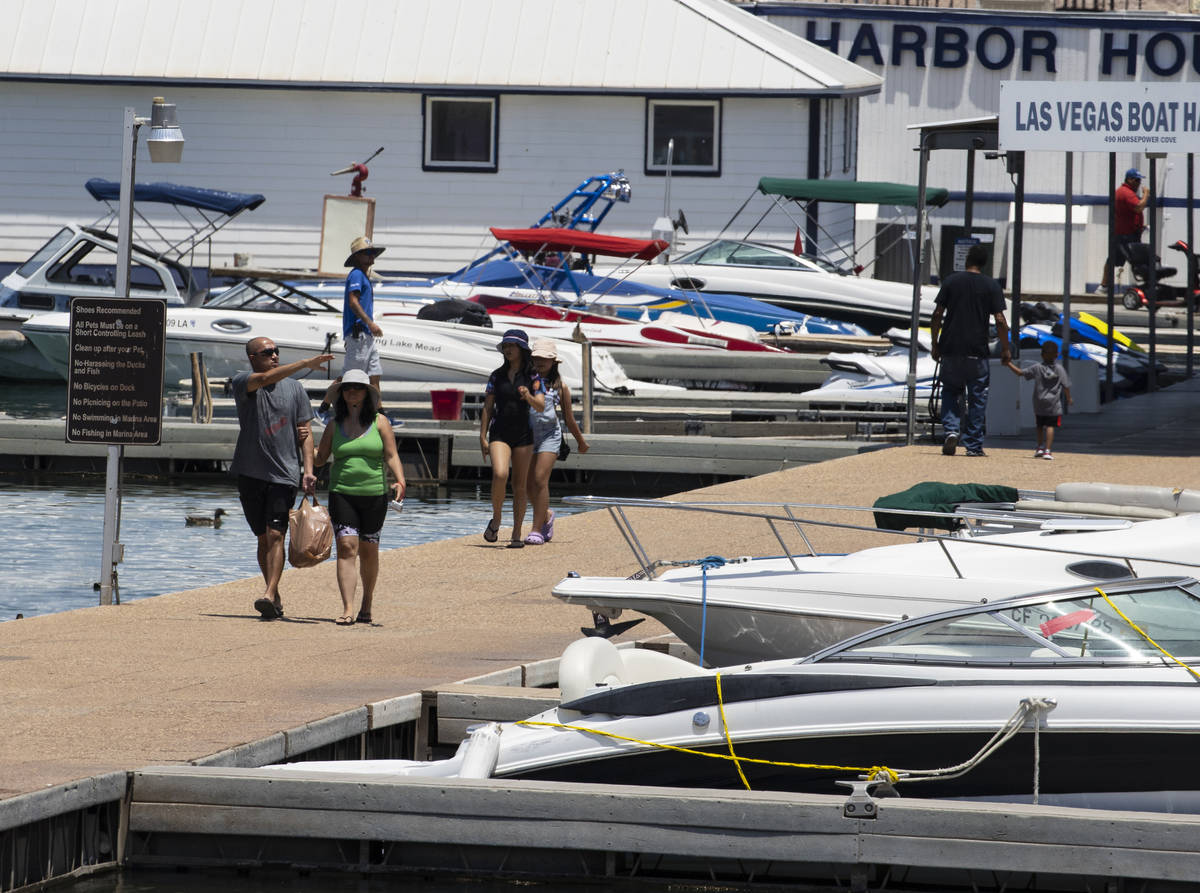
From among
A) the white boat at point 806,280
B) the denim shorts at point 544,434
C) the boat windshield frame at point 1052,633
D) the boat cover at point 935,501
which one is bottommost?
the boat windshield frame at point 1052,633

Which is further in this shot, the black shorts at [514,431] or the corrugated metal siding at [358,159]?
the corrugated metal siding at [358,159]

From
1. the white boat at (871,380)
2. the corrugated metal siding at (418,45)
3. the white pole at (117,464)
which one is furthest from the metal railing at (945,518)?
the corrugated metal siding at (418,45)

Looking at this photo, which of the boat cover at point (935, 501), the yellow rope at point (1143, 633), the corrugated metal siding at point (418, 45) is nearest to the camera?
the yellow rope at point (1143, 633)

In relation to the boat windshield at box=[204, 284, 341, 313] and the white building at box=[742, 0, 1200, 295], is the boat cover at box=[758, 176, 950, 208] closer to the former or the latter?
the boat windshield at box=[204, 284, 341, 313]

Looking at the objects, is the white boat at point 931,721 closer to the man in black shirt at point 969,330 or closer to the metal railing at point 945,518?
the metal railing at point 945,518

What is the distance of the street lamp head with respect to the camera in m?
12.3

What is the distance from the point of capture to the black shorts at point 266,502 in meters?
10.6

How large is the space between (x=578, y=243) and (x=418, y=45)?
845cm

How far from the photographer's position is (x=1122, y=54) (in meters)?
38.3

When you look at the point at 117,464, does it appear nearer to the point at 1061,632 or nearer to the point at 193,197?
the point at 1061,632

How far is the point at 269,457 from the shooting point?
10586mm

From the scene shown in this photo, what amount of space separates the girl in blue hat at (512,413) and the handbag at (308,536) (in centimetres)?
274

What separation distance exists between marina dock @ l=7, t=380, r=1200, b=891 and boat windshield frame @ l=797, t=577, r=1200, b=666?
32.0 inches

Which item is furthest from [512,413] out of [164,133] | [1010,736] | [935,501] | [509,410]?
[1010,736]
